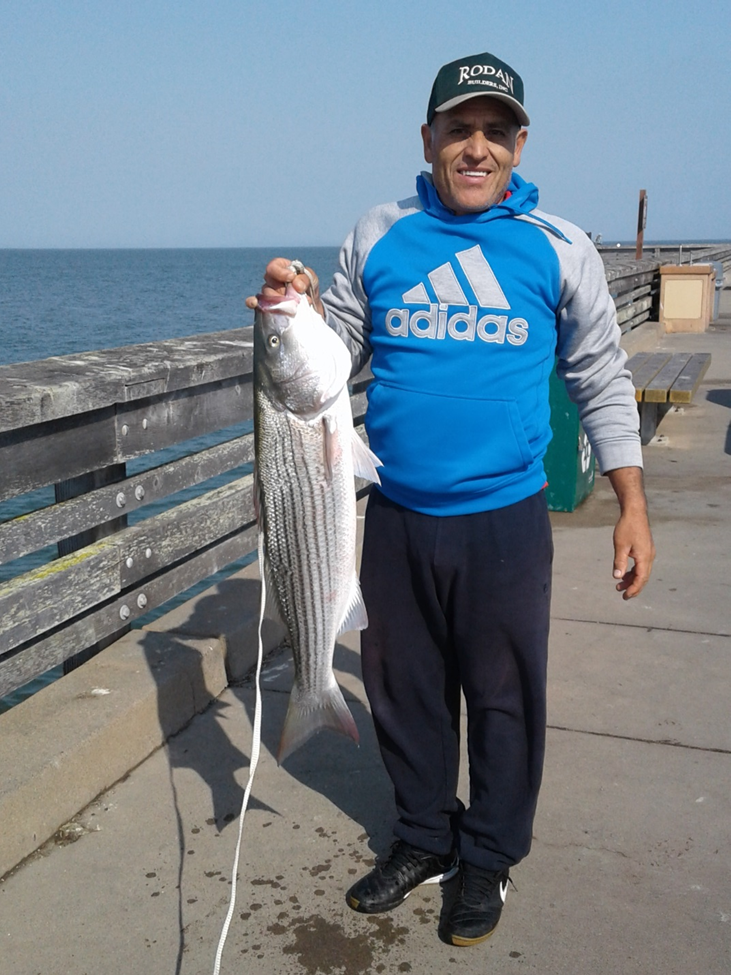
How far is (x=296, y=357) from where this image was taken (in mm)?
2396

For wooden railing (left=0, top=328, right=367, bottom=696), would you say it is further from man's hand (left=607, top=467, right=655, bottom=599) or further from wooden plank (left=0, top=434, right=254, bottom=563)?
man's hand (left=607, top=467, right=655, bottom=599)

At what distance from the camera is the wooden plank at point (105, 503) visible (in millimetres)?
3592

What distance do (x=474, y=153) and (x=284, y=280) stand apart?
688 mm

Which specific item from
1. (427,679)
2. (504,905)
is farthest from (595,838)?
(427,679)

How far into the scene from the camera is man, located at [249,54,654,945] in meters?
2.78

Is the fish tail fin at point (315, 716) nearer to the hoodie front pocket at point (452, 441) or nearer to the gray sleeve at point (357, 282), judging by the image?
the hoodie front pocket at point (452, 441)

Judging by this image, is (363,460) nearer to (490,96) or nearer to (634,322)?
(490,96)

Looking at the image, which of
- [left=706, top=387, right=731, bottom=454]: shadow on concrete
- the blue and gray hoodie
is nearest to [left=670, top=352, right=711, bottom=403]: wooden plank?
[left=706, top=387, right=731, bottom=454]: shadow on concrete

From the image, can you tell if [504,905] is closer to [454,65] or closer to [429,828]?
[429,828]

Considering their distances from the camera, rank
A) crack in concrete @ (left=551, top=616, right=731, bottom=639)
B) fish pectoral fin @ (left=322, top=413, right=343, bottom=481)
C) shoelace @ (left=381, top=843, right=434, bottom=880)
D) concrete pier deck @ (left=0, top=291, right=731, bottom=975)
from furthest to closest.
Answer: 1. crack in concrete @ (left=551, top=616, right=731, bottom=639)
2. shoelace @ (left=381, top=843, right=434, bottom=880)
3. concrete pier deck @ (left=0, top=291, right=731, bottom=975)
4. fish pectoral fin @ (left=322, top=413, right=343, bottom=481)

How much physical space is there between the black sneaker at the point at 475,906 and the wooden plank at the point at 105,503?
5.96ft

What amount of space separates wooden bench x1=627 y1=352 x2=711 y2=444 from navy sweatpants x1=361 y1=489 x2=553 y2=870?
5673mm

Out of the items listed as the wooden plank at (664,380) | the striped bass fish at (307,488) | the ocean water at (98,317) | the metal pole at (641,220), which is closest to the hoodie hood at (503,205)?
the striped bass fish at (307,488)

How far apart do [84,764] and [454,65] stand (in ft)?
8.30
